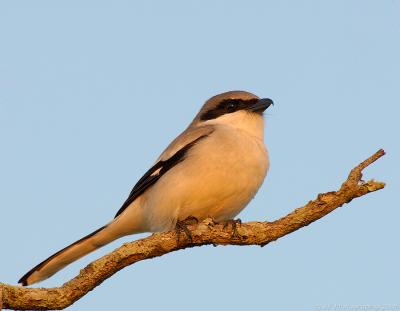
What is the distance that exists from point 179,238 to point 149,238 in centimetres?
30

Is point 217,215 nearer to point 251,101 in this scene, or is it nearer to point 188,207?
point 188,207

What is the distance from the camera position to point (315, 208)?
630cm

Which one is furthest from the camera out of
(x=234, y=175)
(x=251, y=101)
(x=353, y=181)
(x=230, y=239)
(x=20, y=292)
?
(x=251, y=101)

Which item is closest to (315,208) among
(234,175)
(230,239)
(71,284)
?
(230,239)

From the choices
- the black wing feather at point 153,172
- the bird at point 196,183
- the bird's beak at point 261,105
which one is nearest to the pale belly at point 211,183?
the bird at point 196,183

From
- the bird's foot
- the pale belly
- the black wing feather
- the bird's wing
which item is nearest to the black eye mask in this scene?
the bird's wing

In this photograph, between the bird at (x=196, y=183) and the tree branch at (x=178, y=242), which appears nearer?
the tree branch at (x=178, y=242)

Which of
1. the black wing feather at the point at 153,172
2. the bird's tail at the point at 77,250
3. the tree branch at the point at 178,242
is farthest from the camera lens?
the black wing feather at the point at 153,172

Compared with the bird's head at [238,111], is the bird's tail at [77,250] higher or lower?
lower

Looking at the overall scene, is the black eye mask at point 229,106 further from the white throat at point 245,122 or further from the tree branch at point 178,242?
the tree branch at point 178,242

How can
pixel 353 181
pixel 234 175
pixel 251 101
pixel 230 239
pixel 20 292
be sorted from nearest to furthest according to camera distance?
pixel 20 292 → pixel 353 181 → pixel 230 239 → pixel 234 175 → pixel 251 101

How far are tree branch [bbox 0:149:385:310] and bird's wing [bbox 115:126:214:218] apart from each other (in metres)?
1.39

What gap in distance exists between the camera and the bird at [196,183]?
24.5ft

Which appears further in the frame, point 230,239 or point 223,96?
point 223,96
